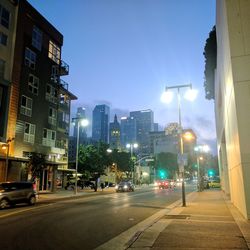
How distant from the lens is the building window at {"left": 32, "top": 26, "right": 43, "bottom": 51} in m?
41.3

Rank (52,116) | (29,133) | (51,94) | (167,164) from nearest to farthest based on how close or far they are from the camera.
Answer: (29,133) → (52,116) → (51,94) → (167,164)

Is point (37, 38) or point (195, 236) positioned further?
point (37, 38)

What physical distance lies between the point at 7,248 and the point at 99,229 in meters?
4.21

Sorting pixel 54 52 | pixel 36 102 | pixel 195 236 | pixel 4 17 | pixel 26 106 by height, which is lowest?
pixel 195 236

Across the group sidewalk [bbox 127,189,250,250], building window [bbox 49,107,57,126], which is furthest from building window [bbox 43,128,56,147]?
sidewalk [bbox 127,189,250,250]

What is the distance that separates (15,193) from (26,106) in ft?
58.8

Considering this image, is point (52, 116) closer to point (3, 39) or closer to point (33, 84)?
point (33, 84)

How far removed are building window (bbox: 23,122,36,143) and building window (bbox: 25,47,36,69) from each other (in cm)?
778

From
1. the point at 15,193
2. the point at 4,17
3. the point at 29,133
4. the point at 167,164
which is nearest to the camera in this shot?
the point at 15,193

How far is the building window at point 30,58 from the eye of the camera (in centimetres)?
3906

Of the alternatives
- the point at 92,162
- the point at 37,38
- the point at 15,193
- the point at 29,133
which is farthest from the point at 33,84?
the point at 15,193

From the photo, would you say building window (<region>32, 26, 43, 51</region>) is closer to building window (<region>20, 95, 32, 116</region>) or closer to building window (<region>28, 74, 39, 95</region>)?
building window (<region>28, 74, 39, 95</region>)

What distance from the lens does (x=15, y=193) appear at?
71.6 feet

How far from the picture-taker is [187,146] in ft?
544
